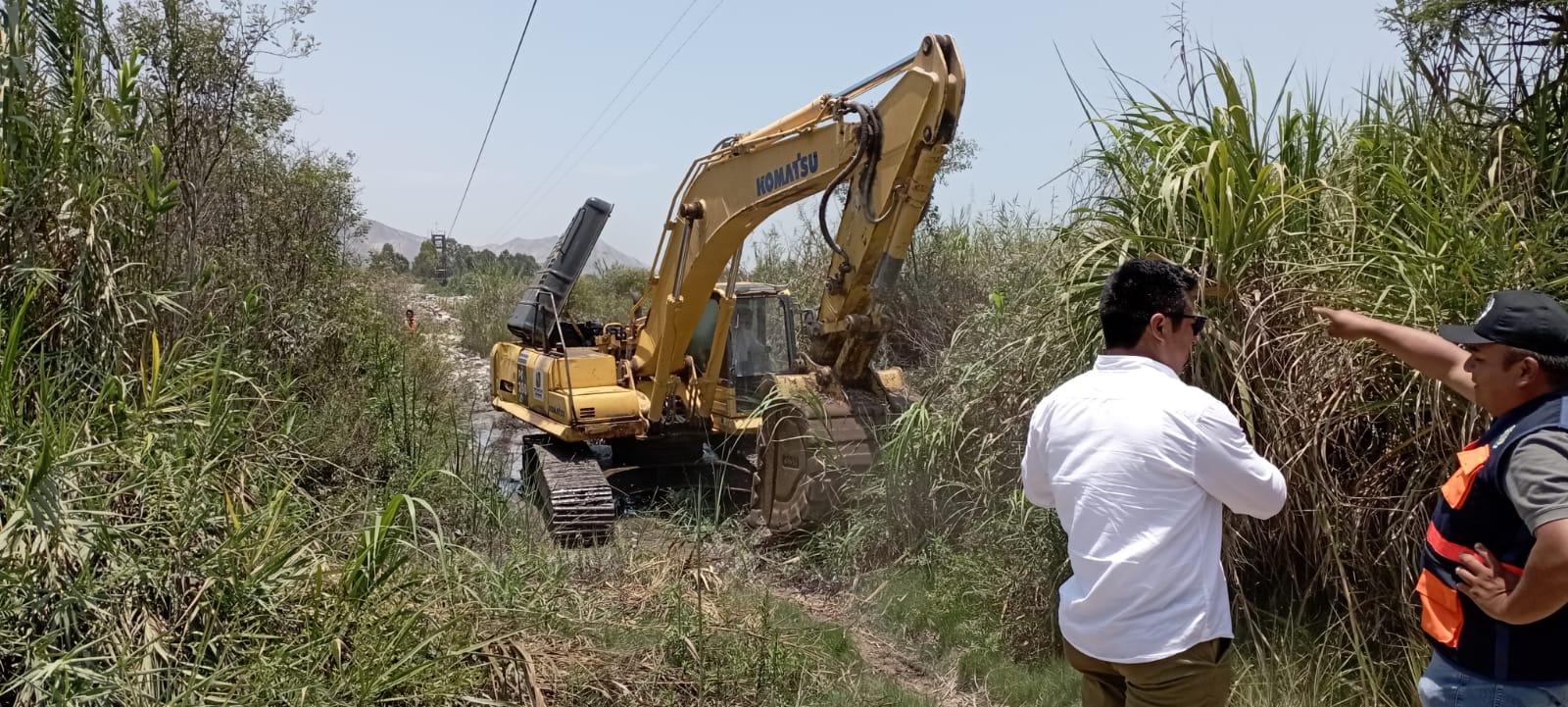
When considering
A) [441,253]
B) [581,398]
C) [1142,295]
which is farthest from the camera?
[441,253]

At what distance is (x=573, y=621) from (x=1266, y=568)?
281 centimetres

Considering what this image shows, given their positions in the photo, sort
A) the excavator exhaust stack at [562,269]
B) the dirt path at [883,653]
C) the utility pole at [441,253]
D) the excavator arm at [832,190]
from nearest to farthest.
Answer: the dirt path at [883,653] → the excavator arm at [832,190] → the excavator exhaust stack at [562,269] → the utility pole at [441,253]

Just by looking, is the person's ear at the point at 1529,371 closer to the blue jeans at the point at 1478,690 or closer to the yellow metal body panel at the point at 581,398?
the blue jeans at the point at 1478,690

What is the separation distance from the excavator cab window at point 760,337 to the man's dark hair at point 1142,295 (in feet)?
21.7

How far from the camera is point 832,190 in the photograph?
664 cm

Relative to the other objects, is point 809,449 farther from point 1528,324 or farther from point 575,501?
point 1528,324

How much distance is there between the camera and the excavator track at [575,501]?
7.27 m

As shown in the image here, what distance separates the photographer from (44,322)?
4254 mm

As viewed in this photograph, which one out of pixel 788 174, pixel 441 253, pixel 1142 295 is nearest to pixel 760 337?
pixel 788 174

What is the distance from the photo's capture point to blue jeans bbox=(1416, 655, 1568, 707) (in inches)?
84.1

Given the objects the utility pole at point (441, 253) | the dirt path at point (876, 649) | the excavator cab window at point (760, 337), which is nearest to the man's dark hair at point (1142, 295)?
the dirt path at point (876, 649)

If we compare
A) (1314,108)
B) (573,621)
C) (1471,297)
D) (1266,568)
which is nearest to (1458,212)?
(1471,297)

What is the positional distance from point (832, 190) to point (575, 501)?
9.31 feet

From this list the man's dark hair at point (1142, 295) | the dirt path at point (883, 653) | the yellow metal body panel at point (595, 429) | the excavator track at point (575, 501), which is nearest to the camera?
the man's dark hair at point (1142, 295)
